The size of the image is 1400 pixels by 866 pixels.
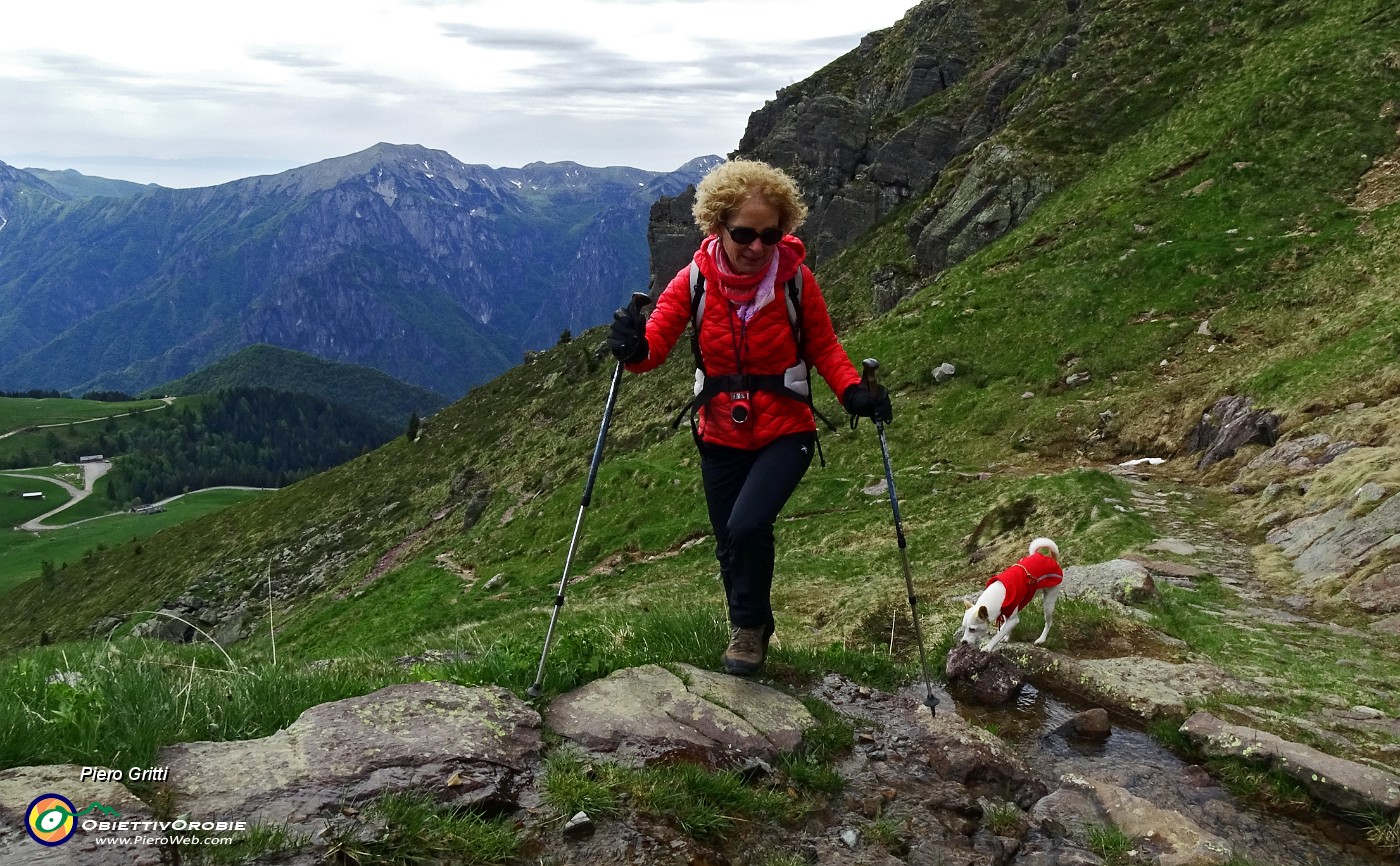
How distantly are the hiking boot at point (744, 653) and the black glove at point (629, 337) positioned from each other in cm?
278

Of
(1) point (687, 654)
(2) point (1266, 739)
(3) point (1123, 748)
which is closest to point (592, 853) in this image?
(1) point (687, 654)

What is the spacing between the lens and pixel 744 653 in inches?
302

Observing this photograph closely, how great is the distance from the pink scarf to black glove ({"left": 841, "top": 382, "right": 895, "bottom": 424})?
3.96 ft

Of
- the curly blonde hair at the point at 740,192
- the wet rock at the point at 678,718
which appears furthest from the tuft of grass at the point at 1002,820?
the curly blonde hair at the point at 740,192

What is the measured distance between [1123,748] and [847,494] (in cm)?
2058

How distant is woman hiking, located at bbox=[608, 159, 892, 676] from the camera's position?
7.12 meters

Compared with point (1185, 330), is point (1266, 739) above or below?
below

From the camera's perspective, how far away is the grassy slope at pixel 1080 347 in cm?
2014

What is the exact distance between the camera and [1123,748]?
7.75 metres

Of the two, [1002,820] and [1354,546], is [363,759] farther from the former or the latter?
[1354,546]

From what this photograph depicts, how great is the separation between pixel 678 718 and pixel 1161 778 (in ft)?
14.3

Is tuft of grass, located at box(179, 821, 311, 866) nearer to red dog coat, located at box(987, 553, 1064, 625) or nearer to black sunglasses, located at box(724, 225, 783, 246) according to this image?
black sunglasses, located at box(724, 225, 783, 246)

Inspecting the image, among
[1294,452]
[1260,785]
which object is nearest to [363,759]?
[1260,785]

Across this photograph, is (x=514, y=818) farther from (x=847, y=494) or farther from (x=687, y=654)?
(x=847, y=494)
